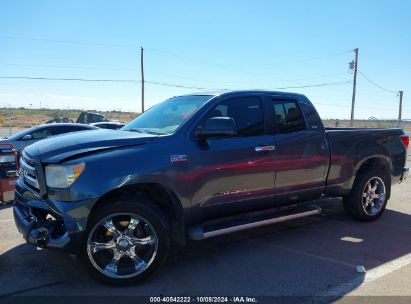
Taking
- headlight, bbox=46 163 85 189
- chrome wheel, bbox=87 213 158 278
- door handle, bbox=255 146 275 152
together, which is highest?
door handle, bbox=255 146 275 152

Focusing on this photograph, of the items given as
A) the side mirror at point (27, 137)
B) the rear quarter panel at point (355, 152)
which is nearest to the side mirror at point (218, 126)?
the rear quarter panel at point (355, 152)

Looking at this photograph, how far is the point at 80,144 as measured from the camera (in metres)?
3.95

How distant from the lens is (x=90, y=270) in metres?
3.86

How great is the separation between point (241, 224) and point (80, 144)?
77.6 inches

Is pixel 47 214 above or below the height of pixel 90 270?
above

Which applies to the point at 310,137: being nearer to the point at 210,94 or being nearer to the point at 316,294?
the point at 210,94

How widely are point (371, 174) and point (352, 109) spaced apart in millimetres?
28546

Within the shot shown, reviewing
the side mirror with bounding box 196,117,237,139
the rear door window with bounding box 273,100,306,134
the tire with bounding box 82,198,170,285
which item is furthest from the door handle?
the tire with bounding box 82,198,170,285

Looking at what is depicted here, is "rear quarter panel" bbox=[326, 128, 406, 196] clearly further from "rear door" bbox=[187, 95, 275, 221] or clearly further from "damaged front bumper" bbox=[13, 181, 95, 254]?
"damaged front bumper" bbox=[13, 181, 95, 254]

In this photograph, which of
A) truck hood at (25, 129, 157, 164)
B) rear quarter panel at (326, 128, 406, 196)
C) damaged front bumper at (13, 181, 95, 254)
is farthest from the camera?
rear quarter panel at (326, 128, 406, 196)

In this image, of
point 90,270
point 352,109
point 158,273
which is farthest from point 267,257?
point 352,109

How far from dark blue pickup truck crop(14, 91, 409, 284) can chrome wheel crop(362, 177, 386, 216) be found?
2.16ft

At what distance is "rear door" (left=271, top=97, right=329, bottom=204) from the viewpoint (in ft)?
16.7

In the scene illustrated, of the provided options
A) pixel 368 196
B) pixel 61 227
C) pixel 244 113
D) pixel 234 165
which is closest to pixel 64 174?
pixel 61 227
